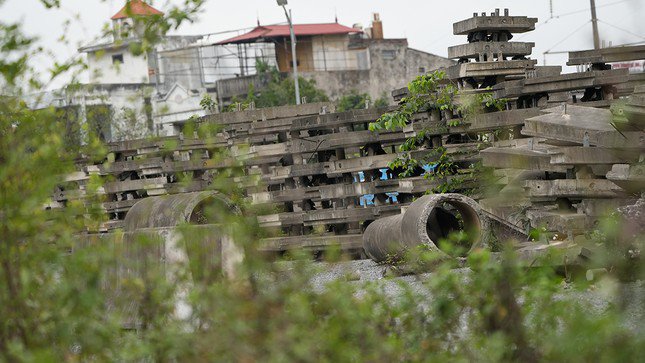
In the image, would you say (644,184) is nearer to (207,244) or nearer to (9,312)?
(207,244)

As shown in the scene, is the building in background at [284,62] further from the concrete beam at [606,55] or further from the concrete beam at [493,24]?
the concrete beam at [606,55]

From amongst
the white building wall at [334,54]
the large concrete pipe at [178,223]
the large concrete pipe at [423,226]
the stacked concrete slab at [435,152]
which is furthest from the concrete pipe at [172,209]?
the white building wall at [334,54]

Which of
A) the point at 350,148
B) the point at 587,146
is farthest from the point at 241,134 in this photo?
the point at 587,146

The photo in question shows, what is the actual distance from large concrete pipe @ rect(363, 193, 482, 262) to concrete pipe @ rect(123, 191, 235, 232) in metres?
1.94

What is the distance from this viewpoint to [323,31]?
246 feet

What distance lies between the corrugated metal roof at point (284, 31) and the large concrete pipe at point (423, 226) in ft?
182

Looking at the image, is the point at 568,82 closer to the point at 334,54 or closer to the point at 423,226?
the point at 423,226

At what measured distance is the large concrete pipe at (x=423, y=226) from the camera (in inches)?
581

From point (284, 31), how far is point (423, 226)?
58823 mm

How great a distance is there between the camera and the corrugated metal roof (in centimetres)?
7188

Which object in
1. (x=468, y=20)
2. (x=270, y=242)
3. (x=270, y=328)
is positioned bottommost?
(x=270, y=242)

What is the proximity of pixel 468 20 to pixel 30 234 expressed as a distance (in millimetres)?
12519

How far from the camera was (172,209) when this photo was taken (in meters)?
17.8

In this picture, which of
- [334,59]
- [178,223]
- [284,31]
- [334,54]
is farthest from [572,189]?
[334,54]
